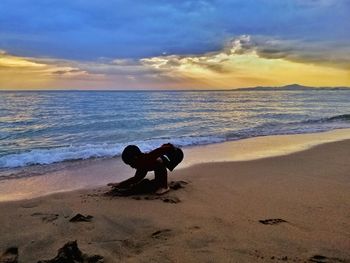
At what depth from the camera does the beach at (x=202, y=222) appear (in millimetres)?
3924

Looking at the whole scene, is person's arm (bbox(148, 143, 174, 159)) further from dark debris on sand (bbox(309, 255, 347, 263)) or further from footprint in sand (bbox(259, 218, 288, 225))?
dark debris on sand (bbox(309, 255, 347, 263))

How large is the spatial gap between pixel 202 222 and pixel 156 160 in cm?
172

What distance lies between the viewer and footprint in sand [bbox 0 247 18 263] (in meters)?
3.82

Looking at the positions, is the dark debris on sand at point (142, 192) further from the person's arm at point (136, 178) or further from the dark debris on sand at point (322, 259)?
the dark debris on sand at point (322, 259)

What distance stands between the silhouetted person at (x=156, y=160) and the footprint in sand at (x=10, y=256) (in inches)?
99.3

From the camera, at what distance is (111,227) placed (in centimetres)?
473

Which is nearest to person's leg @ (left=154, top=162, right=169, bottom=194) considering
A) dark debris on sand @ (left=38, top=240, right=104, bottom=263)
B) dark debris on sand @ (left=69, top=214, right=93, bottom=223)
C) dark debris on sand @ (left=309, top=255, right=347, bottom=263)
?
dark debris on sand @ (left=69, top=214, right=93, bottom=223)

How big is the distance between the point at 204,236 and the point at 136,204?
5.39 ft

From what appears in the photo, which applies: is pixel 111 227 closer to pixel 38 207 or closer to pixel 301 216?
pixel 38 207

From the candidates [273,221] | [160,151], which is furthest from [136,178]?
[273,221]

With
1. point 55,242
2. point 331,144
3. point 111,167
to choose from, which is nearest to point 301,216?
point 55,242

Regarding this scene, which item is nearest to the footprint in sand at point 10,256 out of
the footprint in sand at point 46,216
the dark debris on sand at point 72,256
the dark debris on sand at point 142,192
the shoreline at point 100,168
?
the dark debris on sand at point 72,256

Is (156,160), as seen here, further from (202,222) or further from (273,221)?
→ (273,221)

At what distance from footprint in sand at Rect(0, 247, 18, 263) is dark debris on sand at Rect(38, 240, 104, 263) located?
0.33 m
